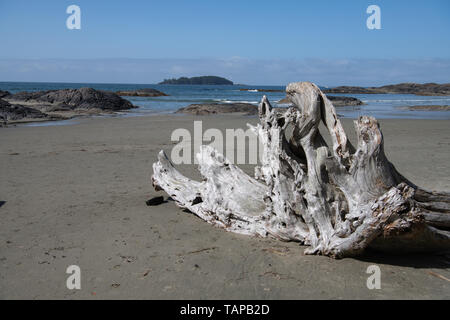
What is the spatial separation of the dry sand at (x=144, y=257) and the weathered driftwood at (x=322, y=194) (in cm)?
20

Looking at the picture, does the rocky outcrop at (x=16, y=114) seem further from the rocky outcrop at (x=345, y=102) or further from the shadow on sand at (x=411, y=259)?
the rocky outcrop at (x=345, y=102)

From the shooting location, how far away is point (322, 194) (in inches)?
166

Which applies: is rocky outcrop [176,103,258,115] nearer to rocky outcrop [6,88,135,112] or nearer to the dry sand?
rocky outcrop [6,88,135,112]

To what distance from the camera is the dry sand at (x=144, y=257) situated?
3518 millimetres

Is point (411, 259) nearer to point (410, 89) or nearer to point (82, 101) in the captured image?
point (82, 101)

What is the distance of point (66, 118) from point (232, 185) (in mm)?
17915

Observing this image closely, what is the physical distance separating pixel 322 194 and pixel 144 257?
1922mm

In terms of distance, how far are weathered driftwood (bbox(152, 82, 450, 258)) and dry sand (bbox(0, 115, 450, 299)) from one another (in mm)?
197

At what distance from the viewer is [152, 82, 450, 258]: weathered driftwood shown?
3680mm

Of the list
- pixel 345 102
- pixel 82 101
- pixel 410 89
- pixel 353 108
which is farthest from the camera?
pixel 410 89

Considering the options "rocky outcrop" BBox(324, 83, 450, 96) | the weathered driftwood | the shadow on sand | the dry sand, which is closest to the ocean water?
"rocky outcrop" BBox(324, 83, 450, 96)

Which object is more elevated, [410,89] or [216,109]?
[410,89]

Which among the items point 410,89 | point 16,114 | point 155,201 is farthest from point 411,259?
point 410,89

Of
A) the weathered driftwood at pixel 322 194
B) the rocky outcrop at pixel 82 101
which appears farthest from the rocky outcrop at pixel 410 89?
the weathered driftwood at pixel 322 194
